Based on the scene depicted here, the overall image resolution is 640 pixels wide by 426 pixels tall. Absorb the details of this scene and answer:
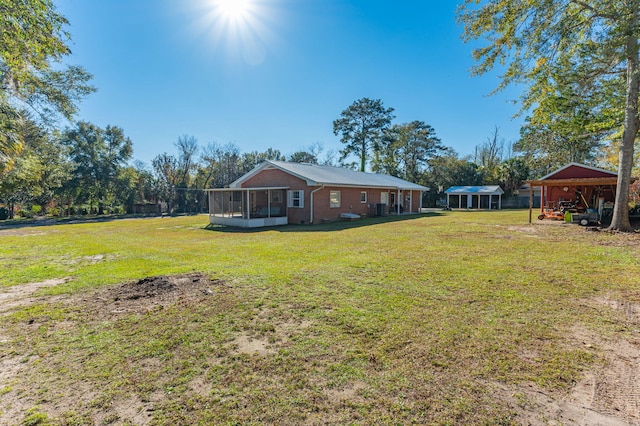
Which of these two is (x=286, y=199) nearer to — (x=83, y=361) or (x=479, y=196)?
(x=83, y=361)

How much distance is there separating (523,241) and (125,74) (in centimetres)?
2095

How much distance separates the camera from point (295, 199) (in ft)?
61.0

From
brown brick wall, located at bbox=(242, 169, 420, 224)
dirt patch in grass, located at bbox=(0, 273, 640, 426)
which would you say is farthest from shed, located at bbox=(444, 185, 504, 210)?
dirt patch in grass, located at bbox=(0, 273, 640, 426)

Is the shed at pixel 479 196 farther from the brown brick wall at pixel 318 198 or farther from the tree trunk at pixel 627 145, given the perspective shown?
the tree trunk at pixel 627 145

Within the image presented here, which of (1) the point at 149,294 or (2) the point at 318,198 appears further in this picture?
(2) the point at 318,198

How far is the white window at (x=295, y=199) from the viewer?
59.9 feet

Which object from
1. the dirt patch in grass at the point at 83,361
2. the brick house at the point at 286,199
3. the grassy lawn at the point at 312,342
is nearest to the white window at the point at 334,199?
the brick house at the point at 286,199

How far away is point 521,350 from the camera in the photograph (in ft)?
10.5

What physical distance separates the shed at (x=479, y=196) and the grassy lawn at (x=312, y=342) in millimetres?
30583

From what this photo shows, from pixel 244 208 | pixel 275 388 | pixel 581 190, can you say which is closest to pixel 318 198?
pixel 244 208

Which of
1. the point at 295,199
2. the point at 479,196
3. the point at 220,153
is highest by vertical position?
the point at 220,153

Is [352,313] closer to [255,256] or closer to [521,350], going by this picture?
[521,350]

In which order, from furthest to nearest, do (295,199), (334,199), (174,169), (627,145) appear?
(174,169) → (334,199) → (295,199) → (627,145)

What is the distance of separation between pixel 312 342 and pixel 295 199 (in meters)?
15.4
